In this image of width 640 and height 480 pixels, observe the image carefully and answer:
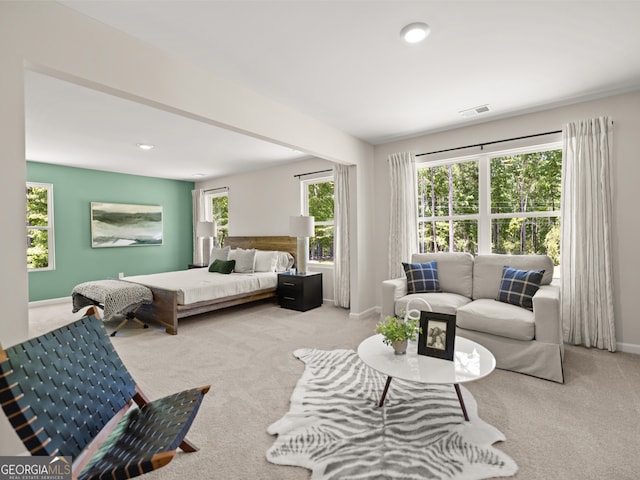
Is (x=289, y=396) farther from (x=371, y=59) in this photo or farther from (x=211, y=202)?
(x=211, y=202)

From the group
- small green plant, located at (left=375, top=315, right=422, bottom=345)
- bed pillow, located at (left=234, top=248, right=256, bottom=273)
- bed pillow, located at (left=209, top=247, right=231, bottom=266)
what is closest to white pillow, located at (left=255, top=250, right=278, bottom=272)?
bed pillow, located at (left=234, top=248, right=256, bottom=273)

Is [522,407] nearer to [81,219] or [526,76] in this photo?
[526,76]

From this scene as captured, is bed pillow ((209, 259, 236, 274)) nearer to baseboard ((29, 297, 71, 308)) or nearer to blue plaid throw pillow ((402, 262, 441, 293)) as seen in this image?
baseboard ((29, 297, 71, 308))

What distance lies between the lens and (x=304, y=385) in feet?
8.20

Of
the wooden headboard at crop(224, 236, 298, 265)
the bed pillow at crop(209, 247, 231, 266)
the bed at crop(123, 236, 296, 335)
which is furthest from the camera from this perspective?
the bed pillow at crop(209, 247, 231, 266)

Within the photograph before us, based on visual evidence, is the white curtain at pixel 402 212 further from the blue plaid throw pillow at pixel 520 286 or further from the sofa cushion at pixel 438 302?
the blue plaid throw pillow at pixel 520 286

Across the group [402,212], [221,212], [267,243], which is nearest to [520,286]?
[402,212]

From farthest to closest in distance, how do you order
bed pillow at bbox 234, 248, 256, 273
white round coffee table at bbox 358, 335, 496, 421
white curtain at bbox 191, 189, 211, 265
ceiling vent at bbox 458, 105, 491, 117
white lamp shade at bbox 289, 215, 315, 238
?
white curtain at bbox 191, 189, 211, 265, bed pillow at bbox 234, 248, 256, 273, white lamp shade at bbox 289, 215, 315, 238, ceiling vent at bbox 458, 105, 491, 117, white round coffee table at bbox 358, 335, 496, 421

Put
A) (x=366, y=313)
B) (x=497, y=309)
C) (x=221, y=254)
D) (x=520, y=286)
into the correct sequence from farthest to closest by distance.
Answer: (x=221, y=254) → (x=366, y=313) → (x=520, y=286) → (x=497, y=309)

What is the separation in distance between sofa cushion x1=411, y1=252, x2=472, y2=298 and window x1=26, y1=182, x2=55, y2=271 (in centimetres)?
645

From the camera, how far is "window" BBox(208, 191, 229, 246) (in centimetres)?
733

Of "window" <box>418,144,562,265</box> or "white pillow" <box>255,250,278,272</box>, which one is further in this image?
"white pillow" <box>255,250,278,272</box>

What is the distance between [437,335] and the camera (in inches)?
82.9

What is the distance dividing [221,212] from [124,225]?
1981mm
